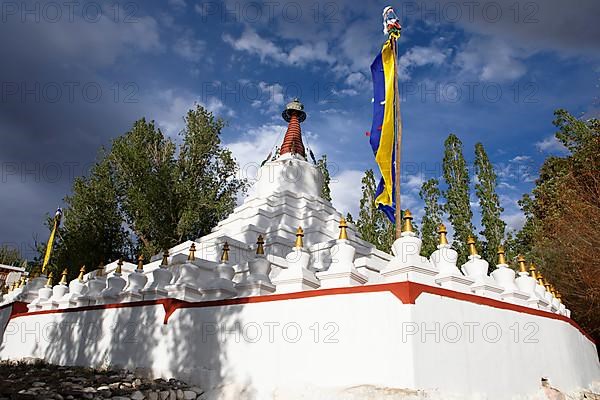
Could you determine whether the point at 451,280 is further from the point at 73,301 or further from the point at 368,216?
the point at 368,216

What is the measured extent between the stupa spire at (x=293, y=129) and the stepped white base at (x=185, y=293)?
11.5m

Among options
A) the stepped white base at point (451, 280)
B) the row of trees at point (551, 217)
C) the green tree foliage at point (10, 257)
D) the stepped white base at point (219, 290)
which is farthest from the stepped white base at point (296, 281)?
the green tree foliage at point (10, 257)

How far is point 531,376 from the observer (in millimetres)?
6797

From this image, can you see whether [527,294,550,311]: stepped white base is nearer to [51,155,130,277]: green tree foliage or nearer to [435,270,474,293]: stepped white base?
Answer: [435,270,474,293]: stepped white base

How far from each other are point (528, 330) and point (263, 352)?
14.7 ft

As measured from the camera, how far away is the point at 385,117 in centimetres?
941

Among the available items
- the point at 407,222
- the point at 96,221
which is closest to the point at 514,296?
the point at 407,222

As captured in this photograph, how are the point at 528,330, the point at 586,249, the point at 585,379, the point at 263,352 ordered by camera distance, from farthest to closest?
the point at 586,249 < the point at 585,379 < the point at 528,330 < the point at 263,352

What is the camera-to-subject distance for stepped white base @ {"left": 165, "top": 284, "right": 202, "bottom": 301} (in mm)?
8297

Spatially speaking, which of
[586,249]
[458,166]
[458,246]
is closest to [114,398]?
[586,249]

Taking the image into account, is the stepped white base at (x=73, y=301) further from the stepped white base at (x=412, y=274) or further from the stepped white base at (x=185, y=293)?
the stepped white base at (x=412, y=274)

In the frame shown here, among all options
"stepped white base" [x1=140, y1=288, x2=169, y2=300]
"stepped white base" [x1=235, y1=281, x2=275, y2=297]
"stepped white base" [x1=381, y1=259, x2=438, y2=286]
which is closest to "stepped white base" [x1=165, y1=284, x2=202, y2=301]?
"stepped white base" [x1=140, y1=288, x2=169, y2=300]

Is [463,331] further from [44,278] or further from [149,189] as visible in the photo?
[149,189]

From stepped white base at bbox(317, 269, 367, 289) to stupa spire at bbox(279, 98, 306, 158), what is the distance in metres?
12.9
